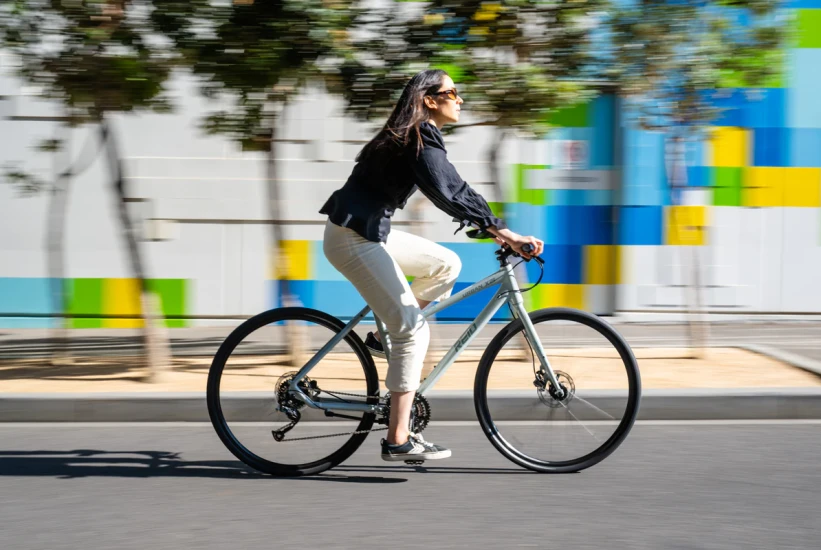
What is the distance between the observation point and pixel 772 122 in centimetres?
1043

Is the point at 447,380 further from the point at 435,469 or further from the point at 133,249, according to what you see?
the point at 133,249

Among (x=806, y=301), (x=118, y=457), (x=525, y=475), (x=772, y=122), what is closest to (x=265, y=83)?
(x=118, y=457)

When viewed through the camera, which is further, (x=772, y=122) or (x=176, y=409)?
(x=772, y=122)

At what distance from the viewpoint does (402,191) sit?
14.2ft

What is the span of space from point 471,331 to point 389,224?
62 centimetres

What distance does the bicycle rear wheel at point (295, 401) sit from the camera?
4.58 metres

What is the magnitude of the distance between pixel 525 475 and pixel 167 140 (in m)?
6.51

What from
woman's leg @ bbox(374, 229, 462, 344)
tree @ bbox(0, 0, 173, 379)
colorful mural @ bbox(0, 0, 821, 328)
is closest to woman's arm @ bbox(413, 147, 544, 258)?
woman's leg @ bbox(374, 229, 462, 344)

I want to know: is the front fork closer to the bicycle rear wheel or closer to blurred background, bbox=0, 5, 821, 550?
blurred background, bbox=0, 5, 821, 550

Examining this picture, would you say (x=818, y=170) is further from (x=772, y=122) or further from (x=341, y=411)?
(x=341, y=411)

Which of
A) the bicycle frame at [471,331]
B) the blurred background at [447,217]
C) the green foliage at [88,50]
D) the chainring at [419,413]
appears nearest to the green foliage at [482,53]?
the green foliage at [88,50]

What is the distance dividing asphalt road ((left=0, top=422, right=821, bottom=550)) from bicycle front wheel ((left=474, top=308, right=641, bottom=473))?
0.12m

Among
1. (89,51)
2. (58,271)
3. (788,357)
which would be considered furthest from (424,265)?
(58,271)

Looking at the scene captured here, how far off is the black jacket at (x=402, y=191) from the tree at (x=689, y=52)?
2.92 meters
